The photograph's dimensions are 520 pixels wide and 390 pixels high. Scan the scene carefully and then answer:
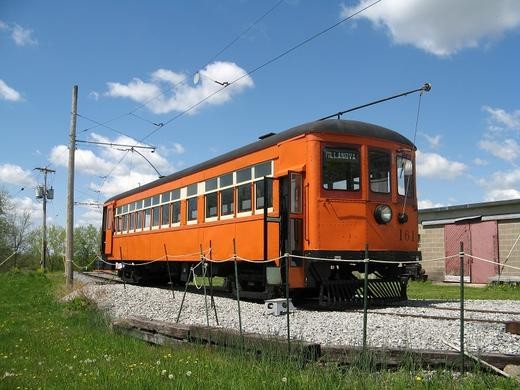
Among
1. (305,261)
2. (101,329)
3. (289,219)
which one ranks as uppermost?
(289,219)

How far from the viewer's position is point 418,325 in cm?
786

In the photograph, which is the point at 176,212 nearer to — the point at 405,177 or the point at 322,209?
the point at 322,209

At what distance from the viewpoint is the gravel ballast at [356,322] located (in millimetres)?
6641

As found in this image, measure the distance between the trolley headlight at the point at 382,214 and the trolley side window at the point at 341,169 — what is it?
56 cm

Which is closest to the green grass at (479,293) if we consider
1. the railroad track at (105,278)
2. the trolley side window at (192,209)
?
the trolley side window at (192,209)

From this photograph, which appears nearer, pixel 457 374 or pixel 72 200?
pixel 457 374

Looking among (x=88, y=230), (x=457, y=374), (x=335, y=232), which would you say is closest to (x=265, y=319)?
(x=335, y=232)

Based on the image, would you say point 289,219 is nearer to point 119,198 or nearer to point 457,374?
point 457,374

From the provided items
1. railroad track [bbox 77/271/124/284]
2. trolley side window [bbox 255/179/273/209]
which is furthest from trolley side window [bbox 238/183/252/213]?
railroad track [bbox 77/271/124/284]

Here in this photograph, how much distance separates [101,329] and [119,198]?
14387 mm

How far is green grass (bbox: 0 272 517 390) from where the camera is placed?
189 inches

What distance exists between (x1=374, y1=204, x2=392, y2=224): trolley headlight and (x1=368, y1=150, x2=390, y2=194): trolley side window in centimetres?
35

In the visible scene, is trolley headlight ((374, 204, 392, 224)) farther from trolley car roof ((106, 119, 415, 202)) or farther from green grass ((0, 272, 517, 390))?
green grass ((0, 272, 517, 390))

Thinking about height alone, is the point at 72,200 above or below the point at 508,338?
above
